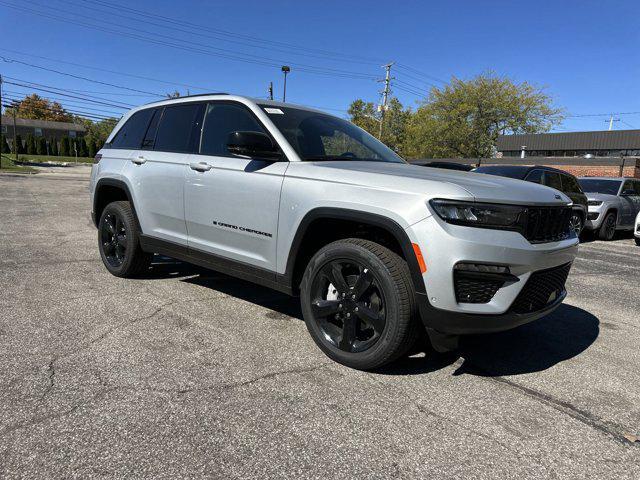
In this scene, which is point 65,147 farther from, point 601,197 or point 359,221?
point 359,221

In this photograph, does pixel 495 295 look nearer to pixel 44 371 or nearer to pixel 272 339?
pixel 272 339

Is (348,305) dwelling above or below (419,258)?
below

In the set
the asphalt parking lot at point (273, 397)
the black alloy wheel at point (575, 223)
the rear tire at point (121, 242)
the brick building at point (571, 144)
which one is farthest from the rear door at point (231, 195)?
the brick building at point (571, 144)

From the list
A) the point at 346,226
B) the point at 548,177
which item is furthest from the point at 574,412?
the point at 548,177

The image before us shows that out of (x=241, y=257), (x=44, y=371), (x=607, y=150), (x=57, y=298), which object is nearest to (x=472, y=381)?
(x=241, y=257)

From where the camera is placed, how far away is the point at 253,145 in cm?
336

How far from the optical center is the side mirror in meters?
3.33

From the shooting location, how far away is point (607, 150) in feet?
151

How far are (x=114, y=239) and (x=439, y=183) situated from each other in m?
3.82

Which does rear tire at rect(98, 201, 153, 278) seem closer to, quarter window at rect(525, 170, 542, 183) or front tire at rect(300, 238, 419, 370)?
front tire at rect(300, 238, 419, 370)

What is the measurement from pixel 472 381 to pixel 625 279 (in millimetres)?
4813

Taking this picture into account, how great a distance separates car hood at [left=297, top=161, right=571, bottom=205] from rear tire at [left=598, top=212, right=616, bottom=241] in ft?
30.3

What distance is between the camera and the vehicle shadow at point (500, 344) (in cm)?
324

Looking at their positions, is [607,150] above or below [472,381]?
above
